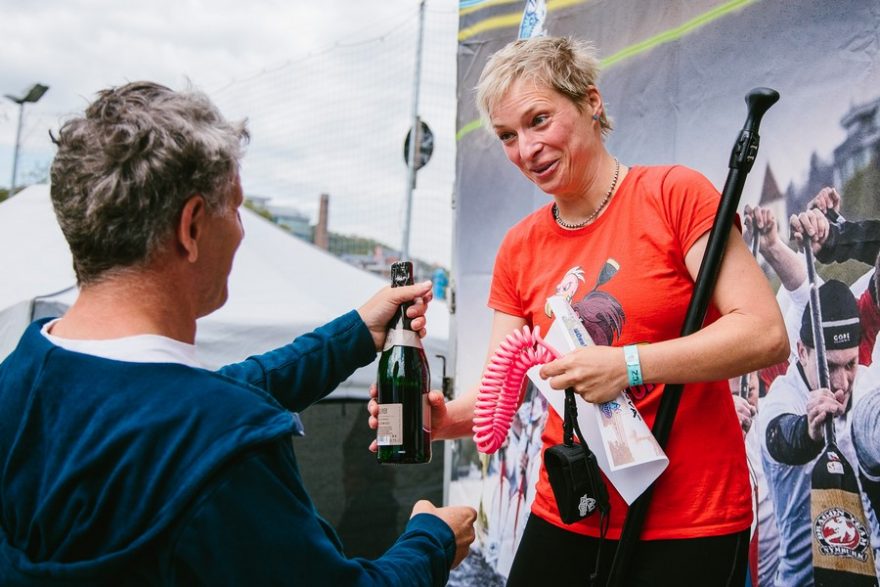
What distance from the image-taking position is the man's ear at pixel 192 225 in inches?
43.7

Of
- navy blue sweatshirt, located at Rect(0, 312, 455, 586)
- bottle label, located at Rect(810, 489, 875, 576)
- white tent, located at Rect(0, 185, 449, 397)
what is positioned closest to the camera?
navy blue sweatshirt, located at Rect(0, 312, 455, 586)

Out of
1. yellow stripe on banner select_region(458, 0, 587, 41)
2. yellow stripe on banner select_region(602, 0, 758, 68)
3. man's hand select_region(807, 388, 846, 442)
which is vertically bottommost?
man's hand select_region(807, 388, 846, 442)

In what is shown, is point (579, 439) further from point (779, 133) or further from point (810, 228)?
point (779, 133)

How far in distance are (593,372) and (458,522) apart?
1.39 feet

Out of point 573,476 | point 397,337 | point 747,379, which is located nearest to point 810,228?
point 747,379

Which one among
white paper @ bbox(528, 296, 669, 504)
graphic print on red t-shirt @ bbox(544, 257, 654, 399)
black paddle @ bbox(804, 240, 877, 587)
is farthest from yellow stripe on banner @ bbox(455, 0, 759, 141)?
white paper @ bbox(528, 296, 669, 504)

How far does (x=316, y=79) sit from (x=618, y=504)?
252 inches

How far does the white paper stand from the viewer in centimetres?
154

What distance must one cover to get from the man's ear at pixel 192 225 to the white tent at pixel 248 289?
11.6 ft

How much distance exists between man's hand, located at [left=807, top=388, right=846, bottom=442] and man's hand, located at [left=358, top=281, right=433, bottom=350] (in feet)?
4.09

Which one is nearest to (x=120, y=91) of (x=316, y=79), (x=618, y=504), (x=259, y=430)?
(x=259, y=430)

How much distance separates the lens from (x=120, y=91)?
3.78 ft

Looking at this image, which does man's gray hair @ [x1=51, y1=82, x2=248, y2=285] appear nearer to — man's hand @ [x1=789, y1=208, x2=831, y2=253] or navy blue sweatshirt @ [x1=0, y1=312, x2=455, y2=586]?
navy blue sweatshirt @ [x1=0, y1=312, x2=455, y2=586]

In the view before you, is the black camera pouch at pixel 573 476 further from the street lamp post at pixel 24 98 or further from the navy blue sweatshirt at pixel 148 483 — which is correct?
the street lamp post at pixel 24 98
